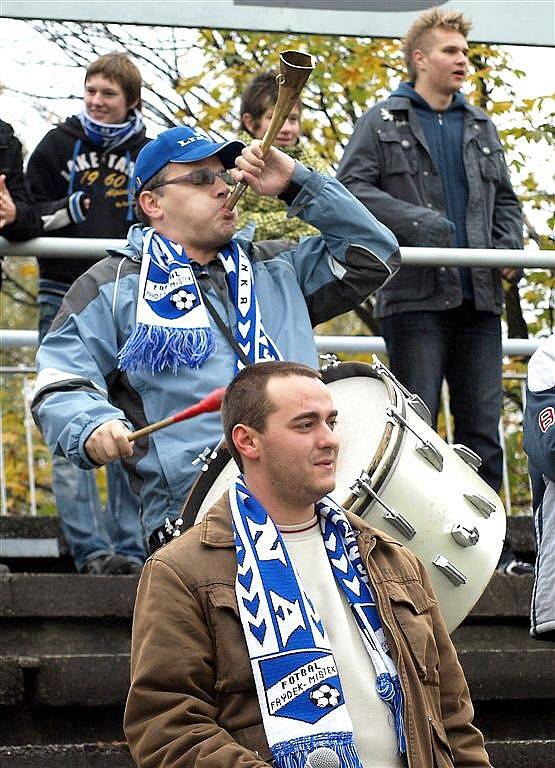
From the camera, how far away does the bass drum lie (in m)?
4.82

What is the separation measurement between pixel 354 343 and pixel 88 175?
1593 mm

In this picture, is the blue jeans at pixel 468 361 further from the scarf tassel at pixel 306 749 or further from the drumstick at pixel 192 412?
the scarf tassel at pixel 306 749

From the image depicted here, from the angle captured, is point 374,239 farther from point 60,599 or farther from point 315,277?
point 60,599

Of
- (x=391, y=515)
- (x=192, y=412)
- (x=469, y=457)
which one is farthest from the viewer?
(x=469, y=457)

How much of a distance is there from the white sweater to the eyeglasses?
1623 millimetres

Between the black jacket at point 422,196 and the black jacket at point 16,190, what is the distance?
1.35m

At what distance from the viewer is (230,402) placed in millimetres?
4457

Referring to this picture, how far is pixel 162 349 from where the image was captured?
17.0 ft

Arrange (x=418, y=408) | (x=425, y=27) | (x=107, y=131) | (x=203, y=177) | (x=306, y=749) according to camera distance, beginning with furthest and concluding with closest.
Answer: (x=107, y=131), (x=425, y=27), (x=203, y=177), (x=418, y=408), (x=306, y=749)

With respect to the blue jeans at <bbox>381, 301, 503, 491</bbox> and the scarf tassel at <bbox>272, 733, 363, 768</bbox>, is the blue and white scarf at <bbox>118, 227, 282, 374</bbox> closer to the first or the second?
the blue jeans at <bbox>381, 301, 503, 491</bbox>

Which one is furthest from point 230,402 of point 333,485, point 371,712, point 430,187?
point 430,187

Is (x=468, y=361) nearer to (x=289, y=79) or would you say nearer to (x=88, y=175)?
(x=88, y=175)

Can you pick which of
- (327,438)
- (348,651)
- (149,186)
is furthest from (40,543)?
(348,651)

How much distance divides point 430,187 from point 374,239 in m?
1.69
